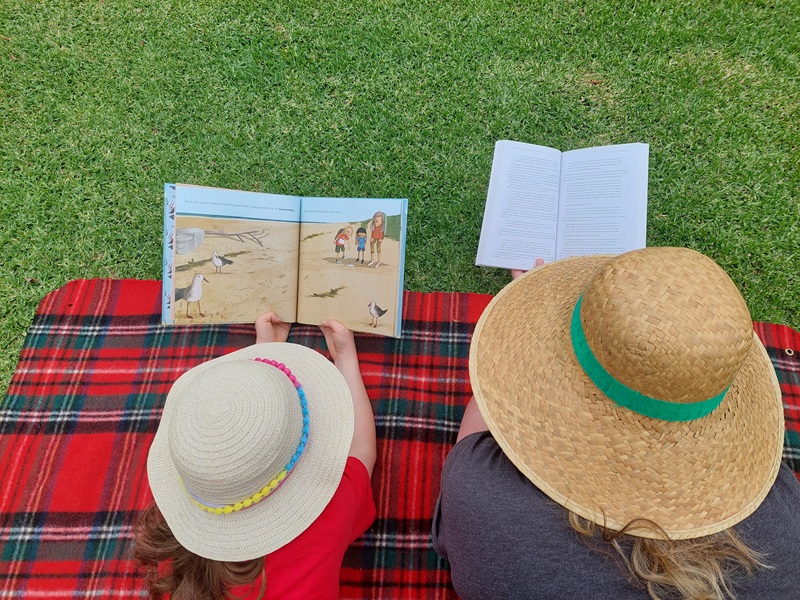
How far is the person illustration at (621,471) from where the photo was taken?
2.48 ft

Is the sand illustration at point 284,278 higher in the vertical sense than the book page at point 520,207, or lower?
lower

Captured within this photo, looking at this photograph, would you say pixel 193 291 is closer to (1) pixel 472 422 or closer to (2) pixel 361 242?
(2) pixel 361 242

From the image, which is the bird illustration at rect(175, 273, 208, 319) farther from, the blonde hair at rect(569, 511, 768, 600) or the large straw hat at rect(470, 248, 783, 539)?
the blonde hair at rect(569, 511, 768, 600)

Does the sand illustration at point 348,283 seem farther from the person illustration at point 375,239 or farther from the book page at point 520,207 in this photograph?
the book page at point 520,207

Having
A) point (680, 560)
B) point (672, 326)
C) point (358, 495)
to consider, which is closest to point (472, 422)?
point (358, 495)

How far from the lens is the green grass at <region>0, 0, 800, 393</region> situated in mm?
1649

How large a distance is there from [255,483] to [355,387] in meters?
0.58

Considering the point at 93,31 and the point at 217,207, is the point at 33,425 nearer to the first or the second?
the point at 217,207

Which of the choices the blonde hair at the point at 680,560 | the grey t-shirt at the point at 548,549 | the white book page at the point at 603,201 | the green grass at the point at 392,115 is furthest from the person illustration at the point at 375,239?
the blonde hair at the point at 680,560

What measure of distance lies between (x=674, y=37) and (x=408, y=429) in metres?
1.63

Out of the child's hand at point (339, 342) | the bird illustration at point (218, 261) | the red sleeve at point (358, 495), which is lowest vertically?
the red sleeve at point (358, 495)

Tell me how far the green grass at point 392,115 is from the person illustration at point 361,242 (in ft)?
0.54

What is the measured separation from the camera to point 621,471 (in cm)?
83

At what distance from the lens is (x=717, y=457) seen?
833 millimetres
